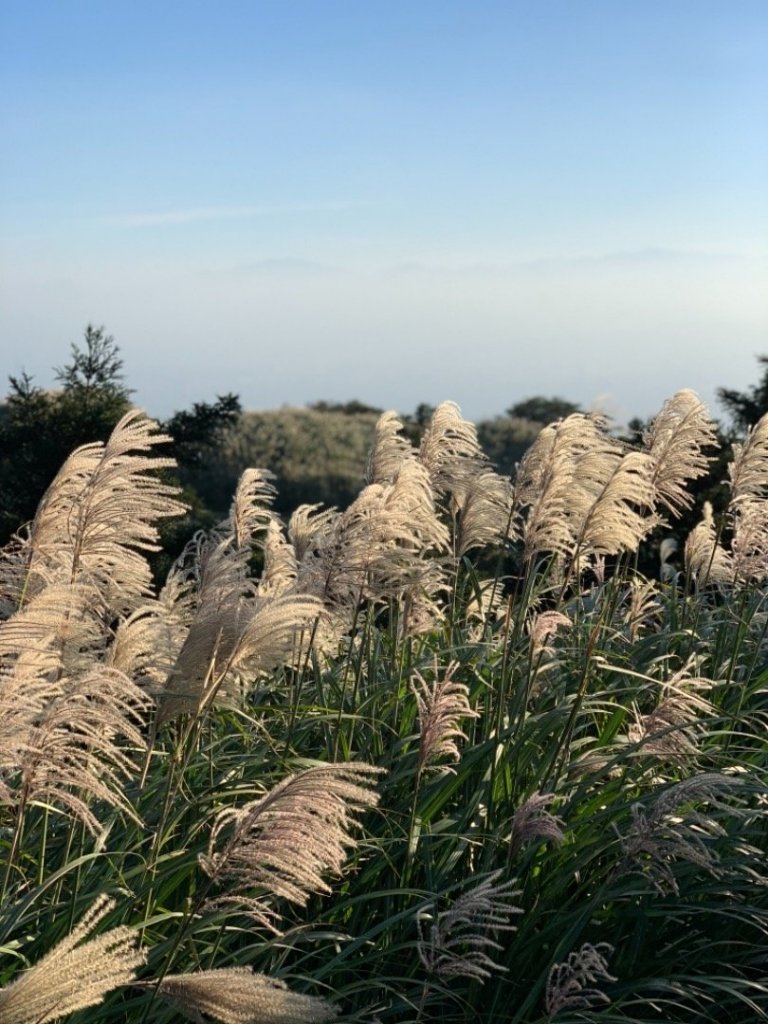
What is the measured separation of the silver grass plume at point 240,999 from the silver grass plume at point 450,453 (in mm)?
3295

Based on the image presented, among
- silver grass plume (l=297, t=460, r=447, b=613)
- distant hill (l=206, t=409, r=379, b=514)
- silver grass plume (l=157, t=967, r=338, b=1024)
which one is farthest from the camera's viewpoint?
distant hill (l=206, t=409, r=379, b=514)

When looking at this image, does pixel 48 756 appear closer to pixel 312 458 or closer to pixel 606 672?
pixel 606 672

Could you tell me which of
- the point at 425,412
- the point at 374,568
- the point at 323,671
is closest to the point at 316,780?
the point at 374,568

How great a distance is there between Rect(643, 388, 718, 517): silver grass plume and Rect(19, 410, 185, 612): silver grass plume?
2524mm

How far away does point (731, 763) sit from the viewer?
5.60 meters

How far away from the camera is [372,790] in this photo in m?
4.38

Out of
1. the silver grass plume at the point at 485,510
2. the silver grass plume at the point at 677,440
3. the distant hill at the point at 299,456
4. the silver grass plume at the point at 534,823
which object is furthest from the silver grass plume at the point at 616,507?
the distant hill at the point at 299,456

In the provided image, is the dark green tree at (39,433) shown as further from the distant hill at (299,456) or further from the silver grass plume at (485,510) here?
the distant hill at (299,456)

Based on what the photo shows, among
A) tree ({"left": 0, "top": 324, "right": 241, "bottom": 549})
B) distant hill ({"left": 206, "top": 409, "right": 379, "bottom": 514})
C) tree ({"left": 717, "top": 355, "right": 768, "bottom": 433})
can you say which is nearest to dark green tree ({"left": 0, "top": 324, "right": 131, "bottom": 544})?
tree ({"left": 0, "top": 324, "right": 241, "bottom": 549})

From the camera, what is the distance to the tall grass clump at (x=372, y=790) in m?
3.47

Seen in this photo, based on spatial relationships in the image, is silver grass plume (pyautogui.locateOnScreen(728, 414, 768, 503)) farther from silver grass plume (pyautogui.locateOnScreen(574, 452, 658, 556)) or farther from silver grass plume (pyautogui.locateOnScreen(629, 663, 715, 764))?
silver grass plume (pyautogui.locateOnScreen(629, 663, 715, 764))

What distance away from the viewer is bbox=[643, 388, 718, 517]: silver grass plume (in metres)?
A: 6.27

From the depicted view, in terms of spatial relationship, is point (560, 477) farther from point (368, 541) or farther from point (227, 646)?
point (227, 646)

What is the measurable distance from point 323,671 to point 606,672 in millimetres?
1373
